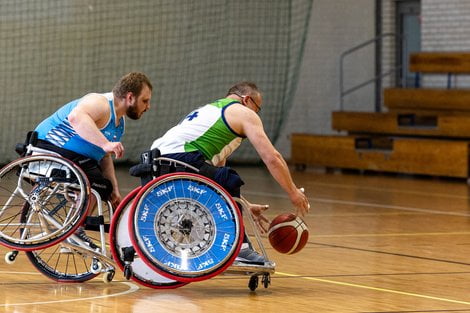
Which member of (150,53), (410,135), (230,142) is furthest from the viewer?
(150,53)

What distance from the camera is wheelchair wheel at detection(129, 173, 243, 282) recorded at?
581 centimetres

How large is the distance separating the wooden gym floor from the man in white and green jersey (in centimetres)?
42

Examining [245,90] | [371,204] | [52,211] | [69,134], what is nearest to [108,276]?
[52,211]

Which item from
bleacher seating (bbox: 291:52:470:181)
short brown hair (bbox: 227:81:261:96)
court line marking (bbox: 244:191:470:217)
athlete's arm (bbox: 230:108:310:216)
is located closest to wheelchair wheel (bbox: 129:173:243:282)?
athlete's arm (bbox: 230:108:310:216)

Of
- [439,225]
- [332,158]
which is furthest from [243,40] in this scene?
[439,225]

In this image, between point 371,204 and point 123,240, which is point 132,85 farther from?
point 371,204

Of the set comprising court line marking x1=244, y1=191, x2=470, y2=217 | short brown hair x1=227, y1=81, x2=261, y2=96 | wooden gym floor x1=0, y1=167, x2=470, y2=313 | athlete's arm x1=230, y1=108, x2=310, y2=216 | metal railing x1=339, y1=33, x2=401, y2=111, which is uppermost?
metal railing x1=339, y1=33, x2=401, y2=111

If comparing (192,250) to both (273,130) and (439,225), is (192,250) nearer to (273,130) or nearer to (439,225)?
(439,225)

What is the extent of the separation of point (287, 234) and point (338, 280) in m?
0.64

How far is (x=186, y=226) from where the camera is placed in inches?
Answer: 231

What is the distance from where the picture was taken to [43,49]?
15.9m

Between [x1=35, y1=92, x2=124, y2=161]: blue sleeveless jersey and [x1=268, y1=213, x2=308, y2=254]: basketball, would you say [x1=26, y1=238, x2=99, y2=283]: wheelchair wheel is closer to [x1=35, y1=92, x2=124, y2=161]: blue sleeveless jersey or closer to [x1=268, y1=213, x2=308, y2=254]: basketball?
[x1=35, y1=92, x2=124, y2=161]: blue sleeveless jersey

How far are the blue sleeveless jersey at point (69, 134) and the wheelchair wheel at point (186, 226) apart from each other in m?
0.61

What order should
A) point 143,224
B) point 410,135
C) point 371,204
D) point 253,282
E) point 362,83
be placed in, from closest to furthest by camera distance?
point 143,224 → point 253,282 → point 371,204 → point 410,135 → point 362,83
